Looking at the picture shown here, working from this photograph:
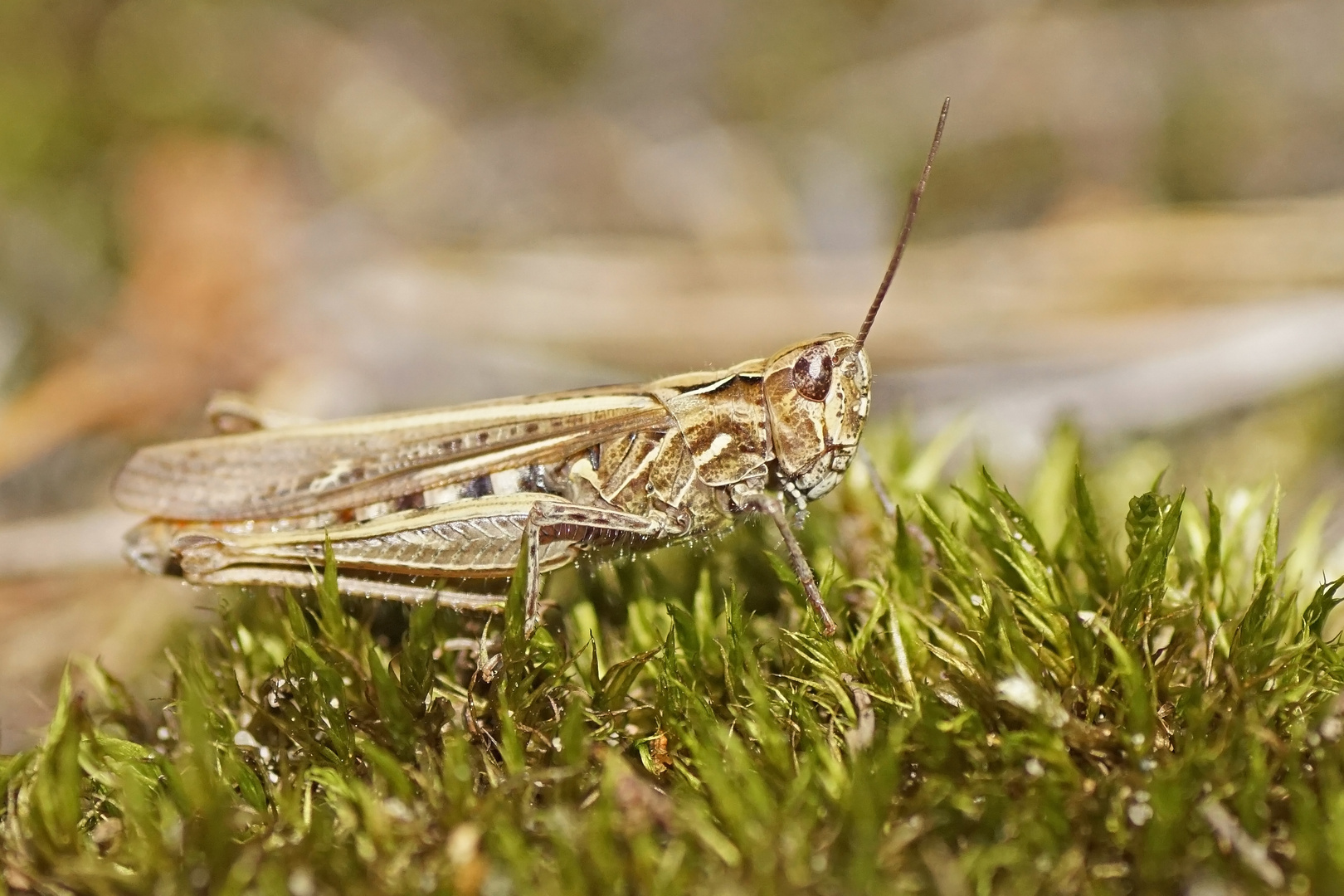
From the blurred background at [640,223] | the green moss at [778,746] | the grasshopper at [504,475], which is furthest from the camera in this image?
the blurred background at [640,223]

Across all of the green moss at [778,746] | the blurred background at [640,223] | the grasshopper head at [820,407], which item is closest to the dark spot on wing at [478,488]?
the green moss at [778,746]

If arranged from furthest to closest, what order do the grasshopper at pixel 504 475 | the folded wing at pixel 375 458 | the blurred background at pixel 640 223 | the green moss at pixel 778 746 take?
the blurred background at pixel 640 223 < the folded wing at pixel 375 458 < the grasshopper at pixel 504 475 < the green moss at pixel 778 746

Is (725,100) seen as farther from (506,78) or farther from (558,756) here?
(558,756)

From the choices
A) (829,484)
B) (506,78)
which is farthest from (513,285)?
(829,484)

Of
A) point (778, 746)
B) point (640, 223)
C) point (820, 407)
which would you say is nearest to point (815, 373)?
point (820, 407)

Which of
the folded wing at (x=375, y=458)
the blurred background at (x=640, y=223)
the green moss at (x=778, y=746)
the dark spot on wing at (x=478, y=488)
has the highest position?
the blurred background at (x=640, y=223)

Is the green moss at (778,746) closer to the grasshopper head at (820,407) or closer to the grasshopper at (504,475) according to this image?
the grasshopper at (504,475)

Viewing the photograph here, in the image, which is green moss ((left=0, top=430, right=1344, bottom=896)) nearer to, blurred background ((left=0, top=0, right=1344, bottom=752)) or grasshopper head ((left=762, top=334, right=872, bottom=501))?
grasshopper head ((left=762, top=334, right=872, bottom=501))
